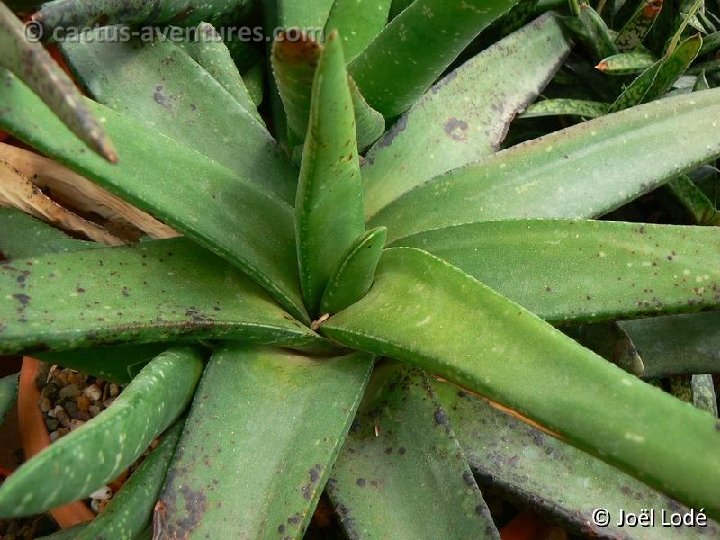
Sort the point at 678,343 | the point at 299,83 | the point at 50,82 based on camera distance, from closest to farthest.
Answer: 1. the point at 50,82
2. the point at 299,83
3. the point at 678,343

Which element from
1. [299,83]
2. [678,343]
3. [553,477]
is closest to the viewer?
[299,83]

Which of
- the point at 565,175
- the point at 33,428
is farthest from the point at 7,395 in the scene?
the point at 565,175

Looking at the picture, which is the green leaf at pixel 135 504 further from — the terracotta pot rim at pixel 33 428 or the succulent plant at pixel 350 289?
the terracotta pot rim at pixel 33 428

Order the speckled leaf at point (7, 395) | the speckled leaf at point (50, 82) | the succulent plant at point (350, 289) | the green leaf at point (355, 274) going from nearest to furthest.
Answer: the speckled leaf at point (50, 82), the succulent plant at point (350, 289), the green leaf at point (355, 274), the speckled leaf at point (7, 395)

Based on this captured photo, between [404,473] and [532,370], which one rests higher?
[532,370]

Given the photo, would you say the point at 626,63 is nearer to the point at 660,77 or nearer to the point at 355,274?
the point at 660,77

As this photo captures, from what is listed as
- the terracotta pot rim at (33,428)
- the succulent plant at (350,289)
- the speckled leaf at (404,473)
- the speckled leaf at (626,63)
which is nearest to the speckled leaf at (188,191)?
the succulent plant at (350,289)
